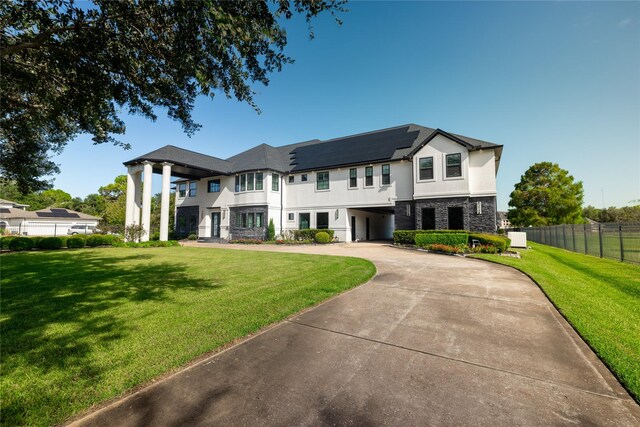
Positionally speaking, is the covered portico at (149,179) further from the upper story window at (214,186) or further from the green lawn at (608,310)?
the green lawn at (608,310)

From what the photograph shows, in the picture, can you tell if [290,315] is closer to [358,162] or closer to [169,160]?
[358,162]

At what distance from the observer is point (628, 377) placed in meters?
2.96

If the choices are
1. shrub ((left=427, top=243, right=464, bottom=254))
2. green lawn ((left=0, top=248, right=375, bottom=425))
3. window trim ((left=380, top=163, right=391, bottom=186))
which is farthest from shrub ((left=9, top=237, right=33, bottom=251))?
window trim ((left=380, top=163, right=391, bottom=186))

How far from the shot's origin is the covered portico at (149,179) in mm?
21656

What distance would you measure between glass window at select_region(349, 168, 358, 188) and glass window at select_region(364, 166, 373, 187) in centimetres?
88

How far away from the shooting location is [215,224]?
27984 millimetres

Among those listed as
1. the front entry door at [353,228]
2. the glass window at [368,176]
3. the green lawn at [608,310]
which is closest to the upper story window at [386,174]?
the glass window at [368,176]

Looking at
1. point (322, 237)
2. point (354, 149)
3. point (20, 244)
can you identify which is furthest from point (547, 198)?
point (20, 244)

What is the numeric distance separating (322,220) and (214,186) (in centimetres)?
1300

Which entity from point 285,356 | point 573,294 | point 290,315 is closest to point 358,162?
point 573,294

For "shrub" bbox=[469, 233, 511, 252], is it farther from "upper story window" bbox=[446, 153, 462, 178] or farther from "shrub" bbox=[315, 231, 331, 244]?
"shrub" bbox=[315, 231, 331, 244]

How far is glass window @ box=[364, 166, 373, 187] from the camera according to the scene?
74.5 ft

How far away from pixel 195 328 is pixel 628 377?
587 centimetres

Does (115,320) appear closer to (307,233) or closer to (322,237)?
(322,237)
